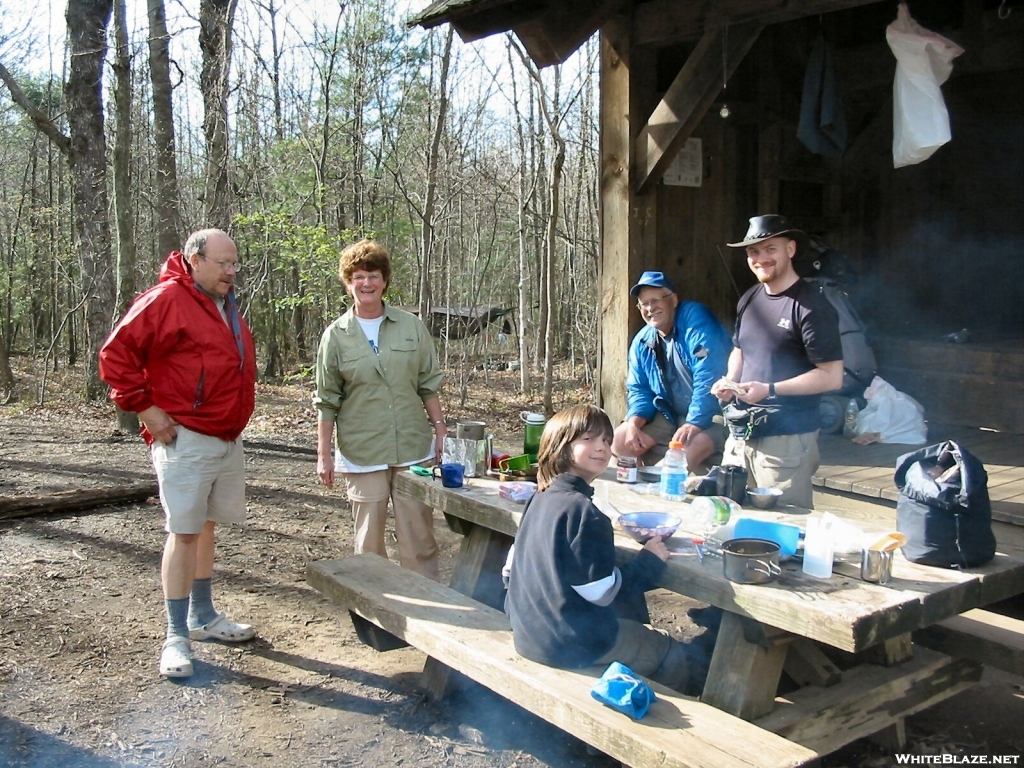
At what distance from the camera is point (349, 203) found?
13.6 meters

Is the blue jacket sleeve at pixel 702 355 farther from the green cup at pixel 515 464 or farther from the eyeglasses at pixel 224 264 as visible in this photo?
the eyeglasses at pixel 224 264

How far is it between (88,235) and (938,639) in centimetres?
962

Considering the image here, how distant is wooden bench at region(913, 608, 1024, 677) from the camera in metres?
3.21

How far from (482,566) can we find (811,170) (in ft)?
14.6

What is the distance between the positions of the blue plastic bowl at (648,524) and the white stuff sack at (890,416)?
287 cm

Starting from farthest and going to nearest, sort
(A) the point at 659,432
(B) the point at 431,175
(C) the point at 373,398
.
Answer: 1. (B) the point at 431,175
2. (A) the point at 659,432
3. (C) the point at 373,398

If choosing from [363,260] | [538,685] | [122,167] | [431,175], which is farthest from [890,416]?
[122,167]

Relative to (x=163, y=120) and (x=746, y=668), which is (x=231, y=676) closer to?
(x=746, y=668)

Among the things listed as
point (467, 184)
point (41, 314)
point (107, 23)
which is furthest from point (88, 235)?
point (41, 314)

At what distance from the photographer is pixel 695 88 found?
4910mm

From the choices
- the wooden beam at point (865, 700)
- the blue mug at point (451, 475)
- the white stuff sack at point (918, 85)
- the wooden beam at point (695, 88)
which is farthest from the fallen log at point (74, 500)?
the white stuff sack at point (918, 85)

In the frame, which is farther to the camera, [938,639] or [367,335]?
[367,335]

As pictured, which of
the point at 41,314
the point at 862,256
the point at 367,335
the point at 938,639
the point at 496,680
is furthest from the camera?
A: the point at 41,314

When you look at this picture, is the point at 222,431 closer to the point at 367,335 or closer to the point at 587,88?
the point at 367,335
